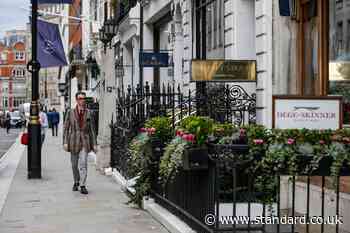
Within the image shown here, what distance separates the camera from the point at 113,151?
17.8 m

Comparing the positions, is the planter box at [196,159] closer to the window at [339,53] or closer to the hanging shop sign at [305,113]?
the hanging shop sign at [305,113]

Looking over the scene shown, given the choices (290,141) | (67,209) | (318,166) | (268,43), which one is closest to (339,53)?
(268,43)

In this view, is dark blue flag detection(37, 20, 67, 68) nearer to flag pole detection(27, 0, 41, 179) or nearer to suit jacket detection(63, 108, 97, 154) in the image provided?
flag pole detection(27, 0, 41, 179)

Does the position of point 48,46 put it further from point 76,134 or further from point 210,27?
point 76,134

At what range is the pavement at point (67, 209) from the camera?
32.7 ft

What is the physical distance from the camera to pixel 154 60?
2275 cm

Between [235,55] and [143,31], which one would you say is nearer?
[235,55]

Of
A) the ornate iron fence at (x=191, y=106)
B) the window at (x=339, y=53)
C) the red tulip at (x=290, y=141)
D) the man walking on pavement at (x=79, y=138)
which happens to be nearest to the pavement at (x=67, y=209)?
the man walking on pavement at (x=79, y=138)

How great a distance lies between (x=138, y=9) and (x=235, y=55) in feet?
47.3

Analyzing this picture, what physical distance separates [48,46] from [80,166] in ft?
21.4

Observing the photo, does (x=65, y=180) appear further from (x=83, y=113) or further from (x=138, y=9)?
(x=138, y=9)

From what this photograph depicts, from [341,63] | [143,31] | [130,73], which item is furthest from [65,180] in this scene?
[130,73]

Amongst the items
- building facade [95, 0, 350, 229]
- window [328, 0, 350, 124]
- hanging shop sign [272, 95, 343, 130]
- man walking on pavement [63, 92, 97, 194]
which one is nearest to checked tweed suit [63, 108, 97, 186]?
man walking on pavement [63, 92, 97, 194]

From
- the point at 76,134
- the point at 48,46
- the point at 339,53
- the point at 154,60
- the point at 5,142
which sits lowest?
the point at 5,142
